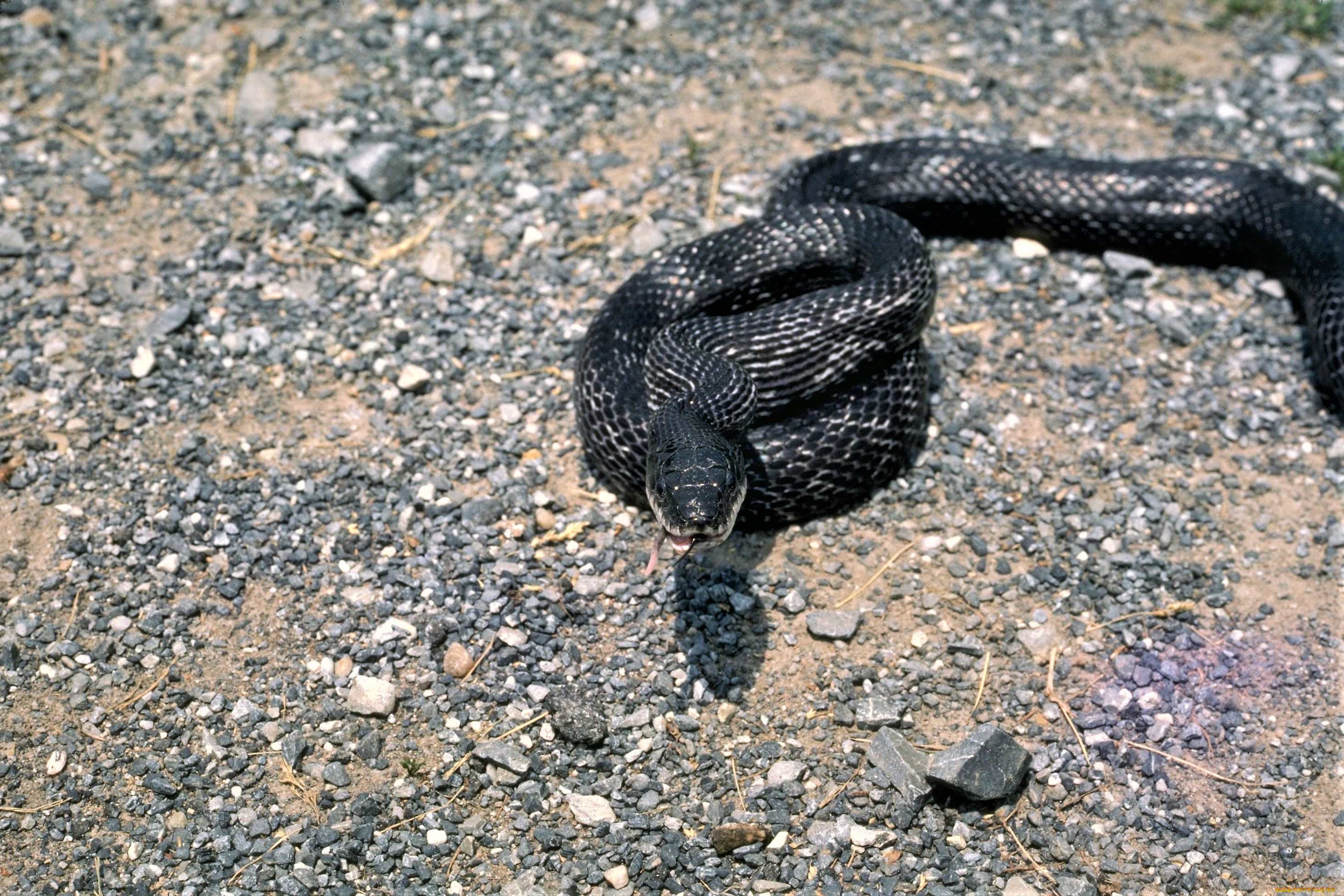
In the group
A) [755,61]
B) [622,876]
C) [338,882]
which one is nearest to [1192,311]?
[755,61]

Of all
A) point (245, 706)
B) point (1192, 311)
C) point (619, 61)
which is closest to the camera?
point (245, 706)

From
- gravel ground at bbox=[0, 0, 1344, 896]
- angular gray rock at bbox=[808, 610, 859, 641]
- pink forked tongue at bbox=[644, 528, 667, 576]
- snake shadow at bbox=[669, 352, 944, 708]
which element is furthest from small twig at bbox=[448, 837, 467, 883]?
angular gray rock at bbox=[808, 610, 859, 641]

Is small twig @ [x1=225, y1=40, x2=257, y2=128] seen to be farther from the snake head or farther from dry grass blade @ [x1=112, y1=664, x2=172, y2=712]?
the snake head

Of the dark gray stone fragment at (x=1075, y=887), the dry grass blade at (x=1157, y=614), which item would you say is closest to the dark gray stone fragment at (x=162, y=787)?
the dark gray stone fragment at (x=1075, y=887)

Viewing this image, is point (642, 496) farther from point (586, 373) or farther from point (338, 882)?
point (338, 882)

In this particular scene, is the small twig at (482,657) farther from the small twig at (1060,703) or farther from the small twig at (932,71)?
the small twig at (932,71)

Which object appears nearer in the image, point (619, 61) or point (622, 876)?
point (622, 876)

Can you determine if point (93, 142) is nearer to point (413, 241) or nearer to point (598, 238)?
point (413, 241)
